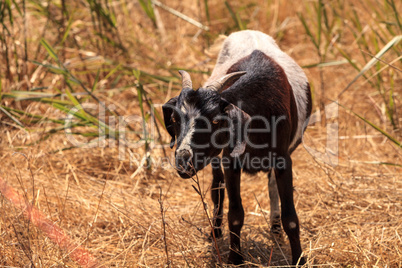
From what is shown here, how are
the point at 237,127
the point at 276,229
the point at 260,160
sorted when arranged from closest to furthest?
the point at 237,127 < the point at 260,160 < the point at 276,229

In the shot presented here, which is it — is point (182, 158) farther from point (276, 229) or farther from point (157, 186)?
point (157, 186)

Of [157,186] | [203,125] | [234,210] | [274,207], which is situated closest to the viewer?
[203,125]

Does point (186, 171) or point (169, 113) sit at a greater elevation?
point (169, 113)

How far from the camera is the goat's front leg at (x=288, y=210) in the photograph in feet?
11.4

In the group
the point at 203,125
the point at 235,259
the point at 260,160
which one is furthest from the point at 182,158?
the point at 235,259

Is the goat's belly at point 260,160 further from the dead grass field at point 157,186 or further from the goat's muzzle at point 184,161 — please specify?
the goat's muzzle at point 184,161

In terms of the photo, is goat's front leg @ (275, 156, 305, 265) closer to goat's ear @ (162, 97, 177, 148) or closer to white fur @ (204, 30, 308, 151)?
white fur @ (204, 30, 308, 151)

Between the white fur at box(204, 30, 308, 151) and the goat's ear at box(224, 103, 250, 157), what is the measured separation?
2.51 feet

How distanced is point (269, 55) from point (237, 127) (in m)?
1.03

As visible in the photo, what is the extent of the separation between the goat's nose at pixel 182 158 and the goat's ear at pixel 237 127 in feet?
1.19

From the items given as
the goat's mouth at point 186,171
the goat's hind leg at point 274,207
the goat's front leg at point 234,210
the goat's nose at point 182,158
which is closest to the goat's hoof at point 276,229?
the goat's hind leg at point 274,207

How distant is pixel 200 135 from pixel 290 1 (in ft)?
18.9

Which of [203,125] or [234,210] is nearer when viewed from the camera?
[203,125]

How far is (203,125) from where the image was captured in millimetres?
2914
